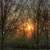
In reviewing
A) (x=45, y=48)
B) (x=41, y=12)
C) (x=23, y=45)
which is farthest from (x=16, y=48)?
(x=41, y=12)

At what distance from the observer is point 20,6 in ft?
37.8

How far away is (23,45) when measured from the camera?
11711 millimetres

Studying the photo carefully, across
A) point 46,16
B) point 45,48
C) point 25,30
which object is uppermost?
point 46,16

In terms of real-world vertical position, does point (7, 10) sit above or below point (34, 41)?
above

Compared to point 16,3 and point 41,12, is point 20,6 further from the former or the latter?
point 41,12

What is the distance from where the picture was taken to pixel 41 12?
11.9 metres

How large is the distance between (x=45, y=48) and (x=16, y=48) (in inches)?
61.4

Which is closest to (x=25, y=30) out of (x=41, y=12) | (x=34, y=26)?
(x=34, y=26)

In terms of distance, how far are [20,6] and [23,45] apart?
209 centimetres

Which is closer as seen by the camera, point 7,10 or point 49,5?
point 7,10

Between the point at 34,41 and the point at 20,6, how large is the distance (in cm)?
204

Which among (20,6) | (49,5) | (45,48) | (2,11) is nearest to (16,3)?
(20,6)

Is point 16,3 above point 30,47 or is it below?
above

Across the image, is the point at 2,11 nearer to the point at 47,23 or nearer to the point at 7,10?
the point at 7,10
